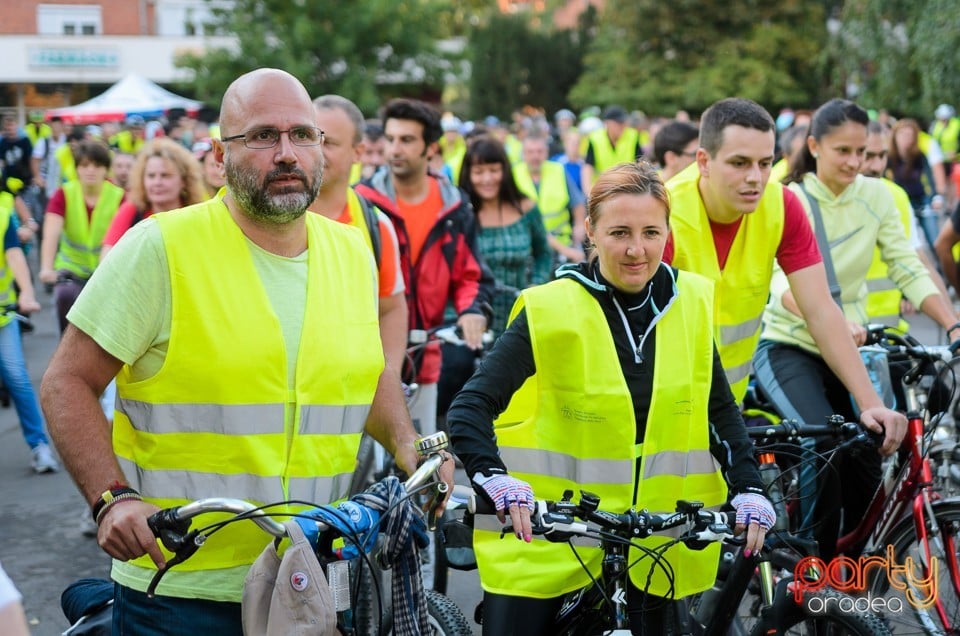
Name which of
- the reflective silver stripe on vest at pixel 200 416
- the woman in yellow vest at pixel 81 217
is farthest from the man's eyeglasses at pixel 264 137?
the woman in yellow vest at pixel 81 217

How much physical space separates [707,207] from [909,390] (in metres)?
1.74

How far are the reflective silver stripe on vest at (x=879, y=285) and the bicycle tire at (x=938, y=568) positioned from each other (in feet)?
7.89

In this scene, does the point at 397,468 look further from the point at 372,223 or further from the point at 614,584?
the point at 614,584

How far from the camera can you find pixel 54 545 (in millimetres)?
7188

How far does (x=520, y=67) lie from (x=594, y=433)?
50.2 m

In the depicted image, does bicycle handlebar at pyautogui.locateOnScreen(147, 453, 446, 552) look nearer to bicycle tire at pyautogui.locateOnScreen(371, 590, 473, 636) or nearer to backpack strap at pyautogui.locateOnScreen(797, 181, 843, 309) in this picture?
bicycle tire at pyautogui.locateOnScreen(371, 590, 473, 636)

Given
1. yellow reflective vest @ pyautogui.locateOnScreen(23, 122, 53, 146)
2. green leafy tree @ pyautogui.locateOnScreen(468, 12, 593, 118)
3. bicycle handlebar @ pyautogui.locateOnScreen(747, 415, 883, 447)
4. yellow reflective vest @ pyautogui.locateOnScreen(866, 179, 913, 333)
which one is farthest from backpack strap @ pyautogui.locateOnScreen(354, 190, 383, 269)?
green leafy tree @ pyautogui.locateOnScreen(468, 12, 593, 118)

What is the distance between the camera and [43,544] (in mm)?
7203

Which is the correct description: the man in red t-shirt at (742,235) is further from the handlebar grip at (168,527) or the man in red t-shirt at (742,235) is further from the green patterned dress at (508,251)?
the green patterned dress at (508,251)

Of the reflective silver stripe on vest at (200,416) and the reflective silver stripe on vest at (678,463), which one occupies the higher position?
the reflective silver stripe on vest at (200,416)

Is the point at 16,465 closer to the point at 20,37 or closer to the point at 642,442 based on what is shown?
the point at 642,442

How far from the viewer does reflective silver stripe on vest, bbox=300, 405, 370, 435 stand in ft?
10.6

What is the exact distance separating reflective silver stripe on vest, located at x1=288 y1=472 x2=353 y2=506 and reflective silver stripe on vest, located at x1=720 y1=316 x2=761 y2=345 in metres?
2.16

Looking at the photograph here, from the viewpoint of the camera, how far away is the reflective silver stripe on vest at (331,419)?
3.24 m
